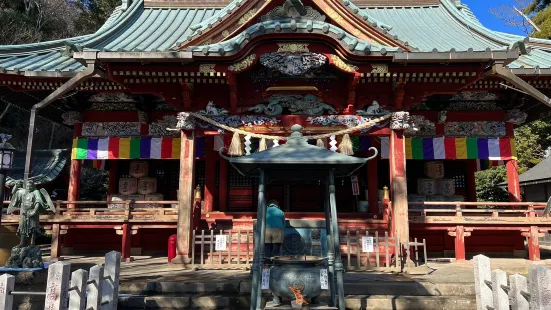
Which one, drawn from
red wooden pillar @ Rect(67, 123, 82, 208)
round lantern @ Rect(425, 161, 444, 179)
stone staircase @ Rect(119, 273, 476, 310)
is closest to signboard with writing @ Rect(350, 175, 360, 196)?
round lantern @ Rect(425, 161, 444, 179)

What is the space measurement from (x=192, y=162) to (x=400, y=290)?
6.06 m

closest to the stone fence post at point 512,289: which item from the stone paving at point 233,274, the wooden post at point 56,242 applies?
the stone paving at point 233,274

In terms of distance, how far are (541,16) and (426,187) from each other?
87.9ft

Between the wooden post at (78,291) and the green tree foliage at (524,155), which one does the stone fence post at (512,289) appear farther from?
the green tree foliage at (524,155)

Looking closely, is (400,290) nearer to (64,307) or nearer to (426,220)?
(426,220)

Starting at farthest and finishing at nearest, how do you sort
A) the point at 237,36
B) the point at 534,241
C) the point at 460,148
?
the point at 460,148 → the point at 534,241 → the point at 237,36

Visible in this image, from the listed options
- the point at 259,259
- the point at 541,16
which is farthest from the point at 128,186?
the point at 541,16

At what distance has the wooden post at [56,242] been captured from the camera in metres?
11.2

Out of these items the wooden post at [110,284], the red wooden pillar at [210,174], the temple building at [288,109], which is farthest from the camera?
the red wooden pillar at [210,174]

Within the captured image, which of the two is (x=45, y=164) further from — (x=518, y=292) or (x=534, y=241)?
(x=534, y=241)

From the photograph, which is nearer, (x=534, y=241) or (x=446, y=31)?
(x=534, y=241)

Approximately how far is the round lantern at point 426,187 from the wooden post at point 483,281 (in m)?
7.58

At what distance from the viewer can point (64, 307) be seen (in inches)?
204

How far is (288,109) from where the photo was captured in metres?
11.1
